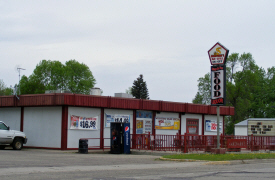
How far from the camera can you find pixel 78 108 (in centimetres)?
2848

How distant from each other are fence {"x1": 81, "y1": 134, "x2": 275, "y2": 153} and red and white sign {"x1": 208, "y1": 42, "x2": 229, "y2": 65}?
507cm

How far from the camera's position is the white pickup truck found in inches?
1013

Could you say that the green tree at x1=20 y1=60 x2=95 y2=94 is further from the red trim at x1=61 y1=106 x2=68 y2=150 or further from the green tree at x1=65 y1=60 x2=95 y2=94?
the red trim at x1=61 y1=106 x2=68 y2=150

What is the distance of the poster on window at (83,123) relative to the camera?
28156mm

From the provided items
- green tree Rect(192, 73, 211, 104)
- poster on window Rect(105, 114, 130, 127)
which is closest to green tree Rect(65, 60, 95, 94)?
green tree Rect(192, 73, 211, 104)

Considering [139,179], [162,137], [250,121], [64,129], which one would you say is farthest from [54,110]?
[250,121]

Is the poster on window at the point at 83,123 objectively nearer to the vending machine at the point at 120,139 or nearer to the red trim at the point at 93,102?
the red trim at the point at 93,102

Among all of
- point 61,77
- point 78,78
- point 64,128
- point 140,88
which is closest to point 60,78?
point 61,77

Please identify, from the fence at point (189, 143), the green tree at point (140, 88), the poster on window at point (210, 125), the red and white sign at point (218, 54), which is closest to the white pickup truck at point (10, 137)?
the fence at point (189, 143)

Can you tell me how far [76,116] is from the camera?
28.3 m

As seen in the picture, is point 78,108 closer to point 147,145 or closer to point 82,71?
point 147,145

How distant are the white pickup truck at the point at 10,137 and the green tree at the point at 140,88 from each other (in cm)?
6769

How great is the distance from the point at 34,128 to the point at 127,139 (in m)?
7.45

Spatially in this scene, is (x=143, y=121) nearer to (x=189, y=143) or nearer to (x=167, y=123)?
(x=167, y=123)
